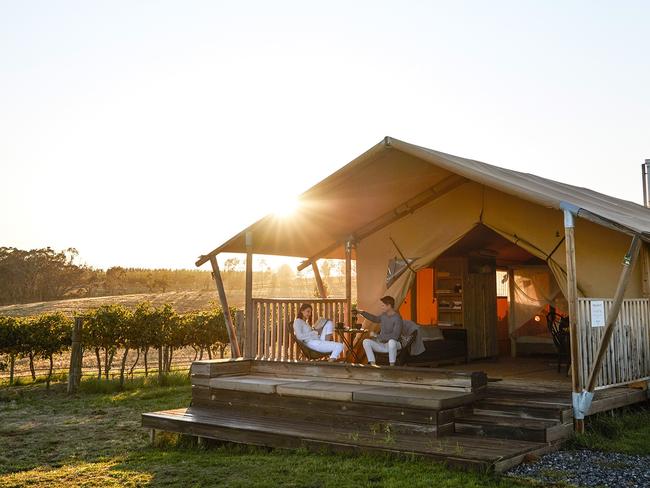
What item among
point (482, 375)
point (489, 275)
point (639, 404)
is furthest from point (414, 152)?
point (489, 275)

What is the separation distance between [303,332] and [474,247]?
146 inches

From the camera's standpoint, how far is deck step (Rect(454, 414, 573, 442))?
20.5 feet

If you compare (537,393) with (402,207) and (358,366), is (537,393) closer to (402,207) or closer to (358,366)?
(358,366)

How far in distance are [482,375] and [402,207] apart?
11.2ft

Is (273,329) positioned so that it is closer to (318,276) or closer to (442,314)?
(318,276)

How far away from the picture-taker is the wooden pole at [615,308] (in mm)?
6535

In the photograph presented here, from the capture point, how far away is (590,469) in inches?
218

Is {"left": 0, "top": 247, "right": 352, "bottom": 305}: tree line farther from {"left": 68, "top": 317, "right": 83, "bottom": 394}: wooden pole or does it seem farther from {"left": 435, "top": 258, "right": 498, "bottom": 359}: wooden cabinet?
{"left": 435, "top": 258, "right": 498, "bottom": 359}: wooden cabinet

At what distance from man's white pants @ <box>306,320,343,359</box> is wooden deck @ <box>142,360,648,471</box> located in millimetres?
795

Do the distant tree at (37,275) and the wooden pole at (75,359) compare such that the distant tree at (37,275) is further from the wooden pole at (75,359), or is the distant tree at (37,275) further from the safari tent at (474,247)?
the safari tent at (474,247)

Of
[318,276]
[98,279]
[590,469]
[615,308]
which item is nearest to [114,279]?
[98,279]

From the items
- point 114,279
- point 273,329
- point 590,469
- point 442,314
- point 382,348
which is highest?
point 114,279

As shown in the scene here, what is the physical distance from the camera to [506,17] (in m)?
9.02

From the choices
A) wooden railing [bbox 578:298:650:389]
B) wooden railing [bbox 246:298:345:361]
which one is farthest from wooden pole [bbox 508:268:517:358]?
wooden railing [bbox 578:298:650:389]
